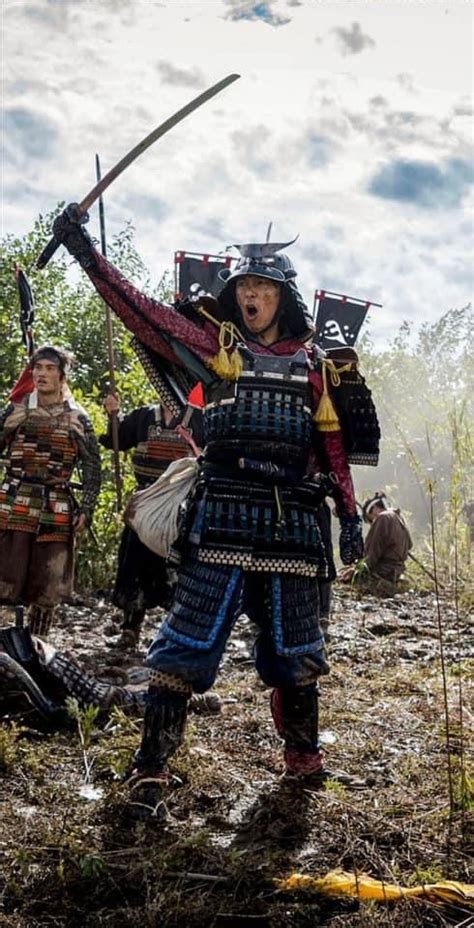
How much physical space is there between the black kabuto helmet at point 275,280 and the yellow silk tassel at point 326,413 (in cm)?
22

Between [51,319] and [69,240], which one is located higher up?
[51,319]

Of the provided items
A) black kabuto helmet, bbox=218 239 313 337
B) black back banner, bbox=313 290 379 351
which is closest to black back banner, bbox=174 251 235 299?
black back banner, bbox=313 290 379 351

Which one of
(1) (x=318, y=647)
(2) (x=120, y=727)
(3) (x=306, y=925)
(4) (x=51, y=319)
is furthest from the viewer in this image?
(4) (x=51, y=319)

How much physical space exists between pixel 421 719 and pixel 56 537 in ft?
8.16

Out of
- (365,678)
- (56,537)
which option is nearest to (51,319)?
(56,537)

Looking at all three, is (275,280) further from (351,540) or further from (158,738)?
(158,738)

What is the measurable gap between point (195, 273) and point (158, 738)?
453cm

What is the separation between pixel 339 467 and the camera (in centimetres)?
382

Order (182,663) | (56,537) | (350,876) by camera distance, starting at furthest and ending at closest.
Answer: (56,537)
(182,663)
(350,876)

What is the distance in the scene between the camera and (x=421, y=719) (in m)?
4.66

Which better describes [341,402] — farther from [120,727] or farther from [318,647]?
[120,727]

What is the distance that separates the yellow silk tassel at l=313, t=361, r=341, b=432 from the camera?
365cm

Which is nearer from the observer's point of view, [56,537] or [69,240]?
[69,240]

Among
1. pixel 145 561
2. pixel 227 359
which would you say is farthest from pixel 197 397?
pixel 145 561
